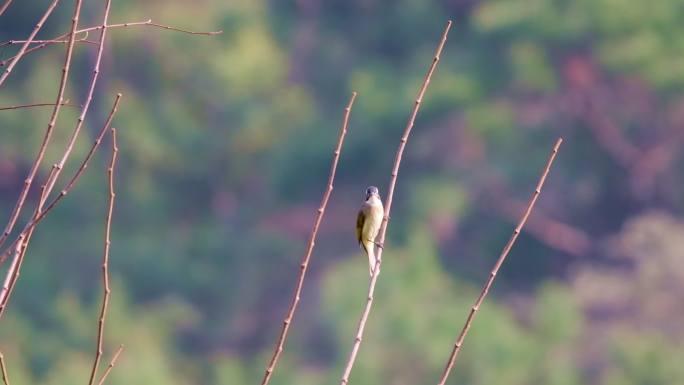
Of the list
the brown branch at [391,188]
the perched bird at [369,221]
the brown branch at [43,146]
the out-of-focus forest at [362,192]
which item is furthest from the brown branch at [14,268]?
the out-of-focus forest at [362,192]

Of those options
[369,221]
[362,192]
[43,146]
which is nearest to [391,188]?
[43,146]

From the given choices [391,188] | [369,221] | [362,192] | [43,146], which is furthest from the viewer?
[362,192]

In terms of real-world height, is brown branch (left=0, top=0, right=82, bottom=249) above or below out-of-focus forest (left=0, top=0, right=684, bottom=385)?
below

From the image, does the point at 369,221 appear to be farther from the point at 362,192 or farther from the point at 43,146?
the point at 362,192

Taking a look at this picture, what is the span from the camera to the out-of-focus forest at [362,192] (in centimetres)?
1439

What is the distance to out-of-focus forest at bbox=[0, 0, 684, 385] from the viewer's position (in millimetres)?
14391

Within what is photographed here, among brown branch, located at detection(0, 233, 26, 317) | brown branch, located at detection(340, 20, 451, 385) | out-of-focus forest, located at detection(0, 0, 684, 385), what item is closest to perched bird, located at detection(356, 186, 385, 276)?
brown branch, located at detection(340, 20, 451, 385)

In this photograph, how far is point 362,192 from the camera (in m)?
17.3

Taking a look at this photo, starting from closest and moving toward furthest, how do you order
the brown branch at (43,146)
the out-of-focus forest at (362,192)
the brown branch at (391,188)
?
the brown branch at (43,146) → the brown branch at (391,188) → the out-of-focus forest at (362,192)

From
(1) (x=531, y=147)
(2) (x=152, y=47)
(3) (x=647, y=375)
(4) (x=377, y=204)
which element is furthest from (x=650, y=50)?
(4) (x=377, y=204)

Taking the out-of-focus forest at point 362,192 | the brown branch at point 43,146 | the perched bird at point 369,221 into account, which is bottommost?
the brown branch at point 43,146

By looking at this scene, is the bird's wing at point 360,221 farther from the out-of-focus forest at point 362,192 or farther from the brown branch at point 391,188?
the out-of-focus forest at point 362,192

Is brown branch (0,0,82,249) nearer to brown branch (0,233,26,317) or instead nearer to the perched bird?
brown branch (0,233,26,317)

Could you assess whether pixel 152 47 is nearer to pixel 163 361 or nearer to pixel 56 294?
pixel 56 294
